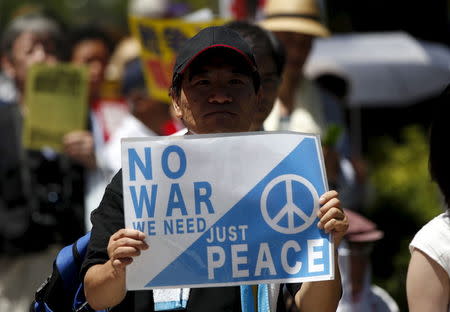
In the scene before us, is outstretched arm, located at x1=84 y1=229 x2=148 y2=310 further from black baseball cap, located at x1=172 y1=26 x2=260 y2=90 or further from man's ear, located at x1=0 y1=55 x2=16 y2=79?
man's ear, located at x1=0 y1=55 x2=16 y2=79

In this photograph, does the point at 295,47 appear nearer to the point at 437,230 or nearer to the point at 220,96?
the point at 437,230

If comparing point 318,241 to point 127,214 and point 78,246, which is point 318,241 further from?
point 78,246

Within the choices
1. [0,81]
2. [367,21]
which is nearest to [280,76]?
[0,81]

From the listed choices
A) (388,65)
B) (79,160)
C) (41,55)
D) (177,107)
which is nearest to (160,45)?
(41,55)

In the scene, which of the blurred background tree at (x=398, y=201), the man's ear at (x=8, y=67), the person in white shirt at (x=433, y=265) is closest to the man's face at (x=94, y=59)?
the man's ear at (x=8, y=67)

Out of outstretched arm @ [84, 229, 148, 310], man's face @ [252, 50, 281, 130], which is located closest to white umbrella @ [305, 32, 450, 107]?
man's face @ [252, 50, 281, 130]

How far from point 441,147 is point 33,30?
3.27 metres

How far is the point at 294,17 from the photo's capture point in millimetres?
5562

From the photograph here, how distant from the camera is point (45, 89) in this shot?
18.6 feet

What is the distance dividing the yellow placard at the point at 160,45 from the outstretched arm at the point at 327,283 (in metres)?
2.91

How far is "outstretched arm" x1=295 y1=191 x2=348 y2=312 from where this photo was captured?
112 inches

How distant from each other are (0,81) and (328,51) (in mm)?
4727

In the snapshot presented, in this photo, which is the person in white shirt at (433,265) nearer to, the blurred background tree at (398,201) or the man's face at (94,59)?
the blurred background tree at (398,201)

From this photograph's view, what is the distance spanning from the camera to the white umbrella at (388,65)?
9.79m
